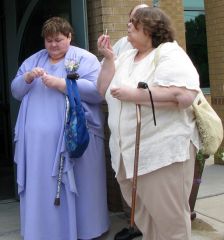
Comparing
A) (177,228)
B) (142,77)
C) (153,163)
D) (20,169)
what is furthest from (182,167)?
(20,169)

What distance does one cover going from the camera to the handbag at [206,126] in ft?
11.0

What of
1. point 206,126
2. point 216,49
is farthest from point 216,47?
point 206,126

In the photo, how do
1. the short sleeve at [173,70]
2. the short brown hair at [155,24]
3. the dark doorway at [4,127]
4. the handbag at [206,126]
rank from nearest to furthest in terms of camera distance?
the short sleeve at [173,70] → the short brown hair at [155,24] → the handbag at [206,126] → the dark doorway at [4,127]

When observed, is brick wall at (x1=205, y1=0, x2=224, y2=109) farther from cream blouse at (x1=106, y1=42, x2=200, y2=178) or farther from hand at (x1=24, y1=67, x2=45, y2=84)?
cream blouse at (x1=106, y1=42, x2=200, y2=178)

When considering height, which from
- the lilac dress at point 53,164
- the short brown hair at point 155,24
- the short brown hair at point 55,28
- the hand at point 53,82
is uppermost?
the short brown hair at point 55,28

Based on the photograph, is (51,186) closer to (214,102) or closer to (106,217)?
(106,217)

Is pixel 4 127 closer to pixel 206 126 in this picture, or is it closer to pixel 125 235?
pixel 125 235

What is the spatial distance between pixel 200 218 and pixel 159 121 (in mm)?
2044

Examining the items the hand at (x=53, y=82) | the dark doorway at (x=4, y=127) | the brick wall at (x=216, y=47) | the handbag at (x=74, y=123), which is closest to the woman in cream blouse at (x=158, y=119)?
the handbag at (x=74, y=123)

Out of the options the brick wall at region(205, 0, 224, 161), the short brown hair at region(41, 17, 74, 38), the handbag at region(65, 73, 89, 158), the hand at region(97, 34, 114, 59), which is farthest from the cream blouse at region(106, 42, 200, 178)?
the brick wall at region(205, 0, 224, 161)

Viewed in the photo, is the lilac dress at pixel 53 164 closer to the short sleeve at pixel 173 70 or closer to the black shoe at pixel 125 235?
the black shoe at pixel 125 235

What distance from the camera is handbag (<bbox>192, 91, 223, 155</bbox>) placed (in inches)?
132

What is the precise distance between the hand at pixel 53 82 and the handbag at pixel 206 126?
1132mm

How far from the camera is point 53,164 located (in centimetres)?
407
